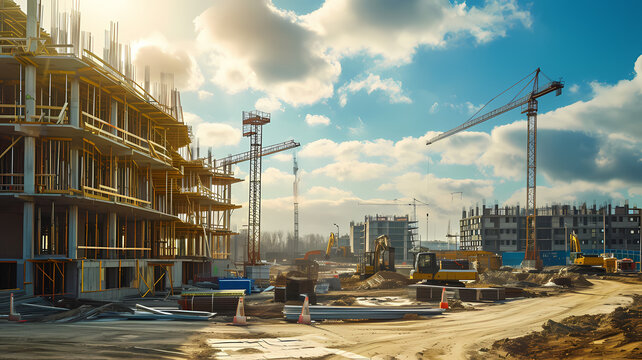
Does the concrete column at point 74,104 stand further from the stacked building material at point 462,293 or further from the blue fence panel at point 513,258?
the blue fence panel at point 513,258

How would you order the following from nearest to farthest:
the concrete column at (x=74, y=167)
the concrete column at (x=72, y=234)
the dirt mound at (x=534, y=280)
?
the concrete column at (x=72, y=234) → the concrete column at (x=74, y=167) → the dirt mound at (x=534, y=280)

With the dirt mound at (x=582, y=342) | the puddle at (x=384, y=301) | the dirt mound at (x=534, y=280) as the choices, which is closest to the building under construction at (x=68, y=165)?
the puddle at (x=384, y=301)

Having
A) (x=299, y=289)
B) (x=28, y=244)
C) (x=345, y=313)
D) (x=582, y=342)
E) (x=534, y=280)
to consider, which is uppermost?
(x=28, y=244)

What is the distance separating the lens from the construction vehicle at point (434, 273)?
89.4ft

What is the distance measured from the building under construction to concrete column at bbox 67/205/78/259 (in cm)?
5

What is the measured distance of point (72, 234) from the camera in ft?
78.8

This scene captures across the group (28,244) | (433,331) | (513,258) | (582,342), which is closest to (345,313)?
(433,331)

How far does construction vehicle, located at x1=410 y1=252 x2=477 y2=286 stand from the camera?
89.4 feet

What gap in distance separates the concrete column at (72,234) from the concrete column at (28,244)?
1730mm

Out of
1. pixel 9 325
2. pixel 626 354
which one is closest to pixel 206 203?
pixel 9 325

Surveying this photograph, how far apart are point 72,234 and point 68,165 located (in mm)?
3648

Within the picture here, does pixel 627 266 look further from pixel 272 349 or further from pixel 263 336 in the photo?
pixel 272 349

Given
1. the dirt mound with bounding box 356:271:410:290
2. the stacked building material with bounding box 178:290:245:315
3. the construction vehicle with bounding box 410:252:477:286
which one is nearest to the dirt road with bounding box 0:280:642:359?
the stacked building material with bounding box 178:290:245:315

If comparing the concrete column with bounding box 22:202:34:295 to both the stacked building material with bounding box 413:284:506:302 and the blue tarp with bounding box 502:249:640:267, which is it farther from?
the blue tarp with bounding box 502:249:640:267
